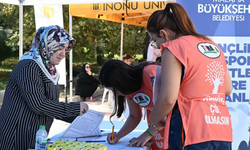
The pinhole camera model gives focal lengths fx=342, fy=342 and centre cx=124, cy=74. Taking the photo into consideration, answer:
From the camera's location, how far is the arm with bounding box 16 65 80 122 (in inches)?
74.8

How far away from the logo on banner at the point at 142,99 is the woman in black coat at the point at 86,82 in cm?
756

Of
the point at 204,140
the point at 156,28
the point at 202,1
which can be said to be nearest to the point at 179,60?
the point at 156,28

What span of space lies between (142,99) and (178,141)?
61 centimetres

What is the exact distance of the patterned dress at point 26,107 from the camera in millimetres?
1911

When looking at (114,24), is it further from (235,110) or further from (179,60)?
(179,60)

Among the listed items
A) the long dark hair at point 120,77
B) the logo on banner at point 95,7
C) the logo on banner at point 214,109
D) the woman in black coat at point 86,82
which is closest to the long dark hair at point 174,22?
the logo on banner at point 214,109

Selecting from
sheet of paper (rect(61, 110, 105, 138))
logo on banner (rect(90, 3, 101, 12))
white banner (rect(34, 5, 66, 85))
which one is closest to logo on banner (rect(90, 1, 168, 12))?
logo on banner (rect(90, 3, 101, 12))

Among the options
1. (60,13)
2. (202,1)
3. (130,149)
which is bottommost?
(130,149)

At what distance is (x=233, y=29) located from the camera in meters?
2.89

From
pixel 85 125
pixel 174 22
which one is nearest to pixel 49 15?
pixel 85 125

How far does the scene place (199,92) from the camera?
1474 mm

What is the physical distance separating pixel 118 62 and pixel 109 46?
569 inches

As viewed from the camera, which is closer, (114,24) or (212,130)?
(212,130)

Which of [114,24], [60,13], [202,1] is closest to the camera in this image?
[202,1]
